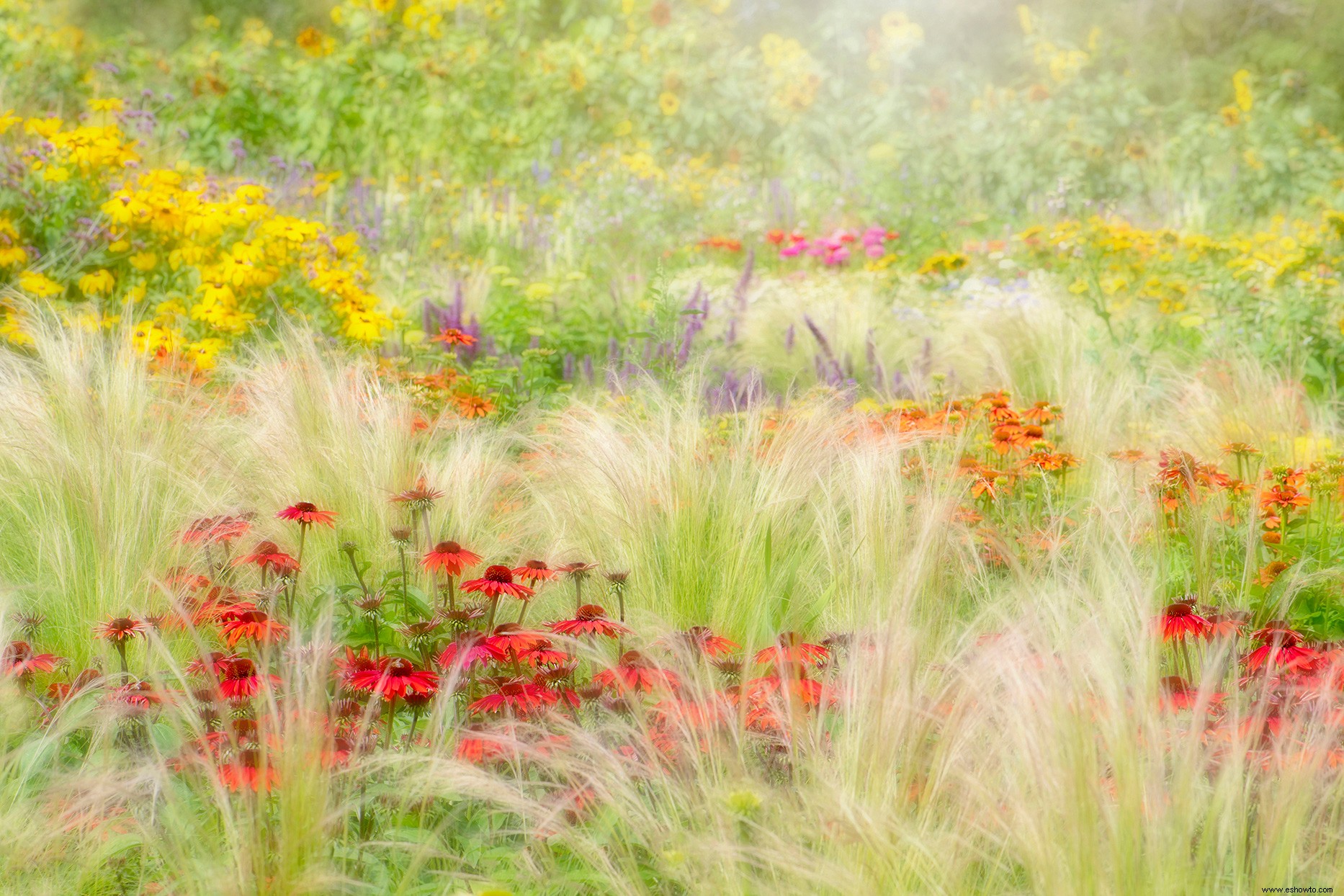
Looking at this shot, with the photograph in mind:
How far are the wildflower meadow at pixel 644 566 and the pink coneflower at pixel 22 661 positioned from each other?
11 mm

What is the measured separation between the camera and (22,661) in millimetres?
2137

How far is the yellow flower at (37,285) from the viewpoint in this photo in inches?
171

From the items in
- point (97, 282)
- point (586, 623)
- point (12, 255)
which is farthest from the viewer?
point (97, 282)

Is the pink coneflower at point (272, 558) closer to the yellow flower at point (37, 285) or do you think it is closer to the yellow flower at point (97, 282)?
the yellow flower at point (37, 285)

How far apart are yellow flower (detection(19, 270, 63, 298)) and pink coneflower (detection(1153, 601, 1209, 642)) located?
12.3ft

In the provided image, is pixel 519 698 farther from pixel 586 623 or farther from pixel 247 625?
pixel 247 625

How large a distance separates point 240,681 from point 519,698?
1.38ft

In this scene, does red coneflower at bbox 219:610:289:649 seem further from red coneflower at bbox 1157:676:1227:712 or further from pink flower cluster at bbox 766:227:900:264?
pink flower cluster at bbox 766:227:900:264

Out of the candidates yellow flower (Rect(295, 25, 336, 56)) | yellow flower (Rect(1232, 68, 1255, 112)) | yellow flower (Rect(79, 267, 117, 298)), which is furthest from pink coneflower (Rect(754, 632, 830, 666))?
yellow flower (Rect(1232, 68, 1255, 112))

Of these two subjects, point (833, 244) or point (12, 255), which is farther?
point (833, 244)

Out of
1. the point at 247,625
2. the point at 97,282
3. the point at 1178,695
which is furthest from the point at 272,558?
the point at 97,282

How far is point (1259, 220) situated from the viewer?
33.5ft

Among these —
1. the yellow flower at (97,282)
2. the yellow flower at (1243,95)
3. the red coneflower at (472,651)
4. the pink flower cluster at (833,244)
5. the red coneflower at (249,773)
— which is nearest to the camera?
the red coneflower at (249,773)

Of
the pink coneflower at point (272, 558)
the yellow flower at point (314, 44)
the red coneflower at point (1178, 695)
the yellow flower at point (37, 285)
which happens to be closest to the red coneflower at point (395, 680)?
the pink coneflower at point (272, 558)
